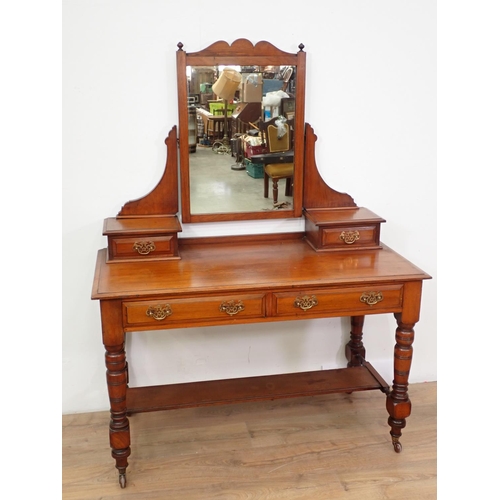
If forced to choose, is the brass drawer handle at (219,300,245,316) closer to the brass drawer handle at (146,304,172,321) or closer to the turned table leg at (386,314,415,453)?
the brass drawer handle at (146,304,172,321)

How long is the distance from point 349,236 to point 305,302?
46 cm

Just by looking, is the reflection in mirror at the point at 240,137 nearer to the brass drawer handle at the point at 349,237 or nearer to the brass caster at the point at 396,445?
the brass drawer handle at the point at 349,237

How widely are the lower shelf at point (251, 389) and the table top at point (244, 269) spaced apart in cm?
57

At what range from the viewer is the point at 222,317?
2217 mm

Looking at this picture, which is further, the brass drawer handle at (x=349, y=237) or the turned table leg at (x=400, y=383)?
the brass drawer handle at (x=349, y=237)

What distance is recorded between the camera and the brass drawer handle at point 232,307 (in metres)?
2.20

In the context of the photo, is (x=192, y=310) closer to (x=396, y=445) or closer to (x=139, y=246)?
(x=139, y=246)

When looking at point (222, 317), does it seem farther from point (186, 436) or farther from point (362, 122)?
point (362, 122)

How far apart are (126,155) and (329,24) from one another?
3.34ft

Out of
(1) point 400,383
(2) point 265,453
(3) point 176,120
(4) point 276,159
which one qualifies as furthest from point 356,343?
(3) point 176,120

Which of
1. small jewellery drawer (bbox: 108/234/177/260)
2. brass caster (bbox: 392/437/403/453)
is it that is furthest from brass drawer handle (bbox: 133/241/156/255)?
brass caster (bbox: 392/437/403/453)

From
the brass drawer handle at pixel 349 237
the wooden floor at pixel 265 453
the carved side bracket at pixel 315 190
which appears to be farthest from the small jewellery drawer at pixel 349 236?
the wooden floor at pixel 265 453

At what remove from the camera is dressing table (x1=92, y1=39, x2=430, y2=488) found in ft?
7.15

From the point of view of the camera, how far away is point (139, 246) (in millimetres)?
2400
